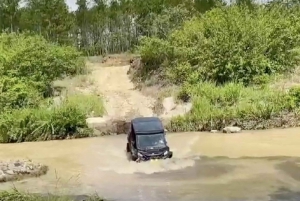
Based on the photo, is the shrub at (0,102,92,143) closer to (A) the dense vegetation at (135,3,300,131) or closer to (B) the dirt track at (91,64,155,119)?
(B) the dirt track at (91,64,155,119)

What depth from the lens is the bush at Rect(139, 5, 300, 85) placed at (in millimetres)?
32531

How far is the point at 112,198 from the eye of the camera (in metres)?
15.3

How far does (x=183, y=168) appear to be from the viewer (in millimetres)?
19094

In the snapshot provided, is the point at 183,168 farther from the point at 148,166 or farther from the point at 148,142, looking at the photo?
the point at 148,142

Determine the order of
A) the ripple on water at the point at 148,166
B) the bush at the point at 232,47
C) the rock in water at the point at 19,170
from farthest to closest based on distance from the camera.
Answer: the bush at the point at 232,47
the ripple on water at the point at 148,166
the rock in water at the point at 19,170

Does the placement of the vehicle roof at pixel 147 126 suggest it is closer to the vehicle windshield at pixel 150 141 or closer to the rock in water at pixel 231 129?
the vehicle windshield at pixel 150 141

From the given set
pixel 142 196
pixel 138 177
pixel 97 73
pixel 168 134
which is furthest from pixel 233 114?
pixel 97 73

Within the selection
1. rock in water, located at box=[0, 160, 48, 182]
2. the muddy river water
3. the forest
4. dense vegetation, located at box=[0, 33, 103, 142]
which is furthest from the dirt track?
rock in water, located at box=[0, 160, 48, 182]

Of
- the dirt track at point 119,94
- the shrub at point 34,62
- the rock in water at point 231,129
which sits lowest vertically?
the rock in water at point 231,129

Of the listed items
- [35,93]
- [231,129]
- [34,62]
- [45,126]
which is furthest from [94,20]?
[231,129]

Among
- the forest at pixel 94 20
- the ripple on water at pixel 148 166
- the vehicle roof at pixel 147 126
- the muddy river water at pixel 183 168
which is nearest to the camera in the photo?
the muddy river water at pixel 183 168

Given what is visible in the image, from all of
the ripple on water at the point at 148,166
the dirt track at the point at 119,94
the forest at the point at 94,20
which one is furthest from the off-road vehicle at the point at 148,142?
the forest at the point at 94,20

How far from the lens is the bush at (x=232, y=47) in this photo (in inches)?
1281

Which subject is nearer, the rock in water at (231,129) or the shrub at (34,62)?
the rock in water at (231,129)
